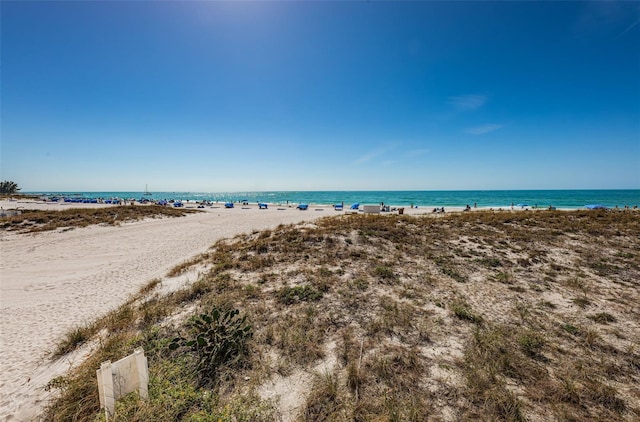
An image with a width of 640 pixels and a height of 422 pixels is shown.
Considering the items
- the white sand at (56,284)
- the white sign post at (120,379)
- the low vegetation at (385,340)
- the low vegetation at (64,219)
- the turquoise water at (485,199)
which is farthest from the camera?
the turquoise water at (485,199)

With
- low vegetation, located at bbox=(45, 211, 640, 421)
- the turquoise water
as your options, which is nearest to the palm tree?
the turquoise water

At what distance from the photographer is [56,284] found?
381 inches

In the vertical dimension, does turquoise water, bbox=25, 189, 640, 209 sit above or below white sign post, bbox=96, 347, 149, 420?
below

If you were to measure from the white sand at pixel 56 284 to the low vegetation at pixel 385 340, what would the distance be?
2.13ft

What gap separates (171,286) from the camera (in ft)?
28.0

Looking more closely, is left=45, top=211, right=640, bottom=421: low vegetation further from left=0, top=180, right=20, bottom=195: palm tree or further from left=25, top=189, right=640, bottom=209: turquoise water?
left=0, top=180, right=20, bottom=195: palm tree

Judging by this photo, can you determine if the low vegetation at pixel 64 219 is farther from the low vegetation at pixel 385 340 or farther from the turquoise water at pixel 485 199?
the turquoise water at pixel 485 199

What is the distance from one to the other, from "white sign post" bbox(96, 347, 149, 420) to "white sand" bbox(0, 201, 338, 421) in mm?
1805

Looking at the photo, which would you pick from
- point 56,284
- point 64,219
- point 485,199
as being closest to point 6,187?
point 64,219

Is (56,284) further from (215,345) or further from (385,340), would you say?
(385,340)

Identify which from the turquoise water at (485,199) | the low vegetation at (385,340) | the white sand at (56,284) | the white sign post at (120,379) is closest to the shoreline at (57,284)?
the white sand at (56,284)

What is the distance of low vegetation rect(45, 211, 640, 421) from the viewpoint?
348 centimetres

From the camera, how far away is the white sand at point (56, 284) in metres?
4.58

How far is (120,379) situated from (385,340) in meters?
4.47
